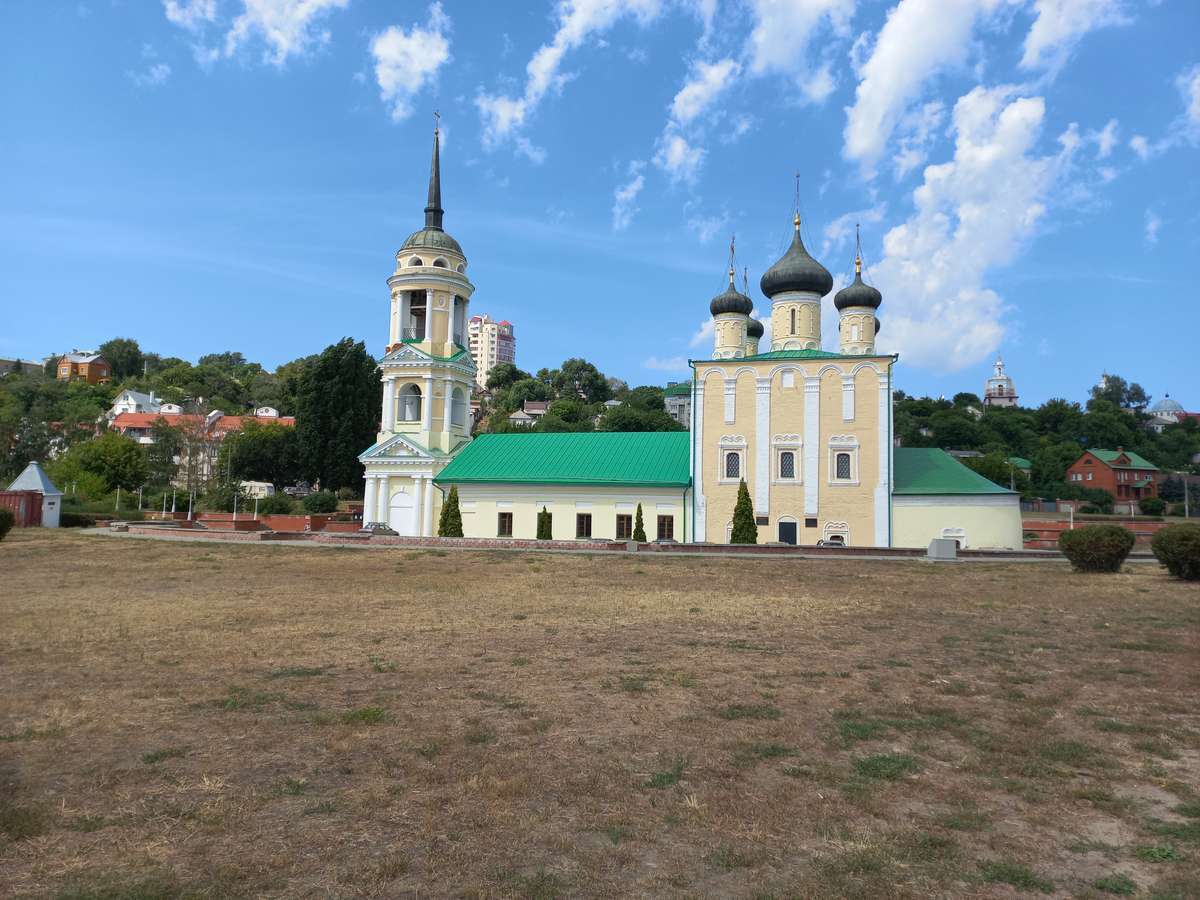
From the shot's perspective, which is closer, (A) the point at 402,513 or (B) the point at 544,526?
(B) the point at 544,526

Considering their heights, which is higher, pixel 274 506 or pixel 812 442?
pixel 812 442

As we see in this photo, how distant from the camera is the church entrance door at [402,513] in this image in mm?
38094

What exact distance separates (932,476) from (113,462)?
175 ft

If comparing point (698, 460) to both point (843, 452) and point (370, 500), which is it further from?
point (370, 500)

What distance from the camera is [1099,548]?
2128 cm

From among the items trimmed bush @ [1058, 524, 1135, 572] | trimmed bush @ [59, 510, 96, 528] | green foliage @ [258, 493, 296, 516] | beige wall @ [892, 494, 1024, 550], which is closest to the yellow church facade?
beige wall @ [892, 494, 1024, 550]

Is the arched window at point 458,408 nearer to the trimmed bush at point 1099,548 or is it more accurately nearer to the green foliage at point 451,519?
the green foliage at point 451,519

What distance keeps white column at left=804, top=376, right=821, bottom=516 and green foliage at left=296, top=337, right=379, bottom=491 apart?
35.4 metres

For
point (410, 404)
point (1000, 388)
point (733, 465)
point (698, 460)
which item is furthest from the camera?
point (1000, 388)

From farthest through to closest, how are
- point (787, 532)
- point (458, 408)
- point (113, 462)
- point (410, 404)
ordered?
1. point (113, 462)
2. point (458, 408)
3. point (410, 404)
4. point (787, 532)

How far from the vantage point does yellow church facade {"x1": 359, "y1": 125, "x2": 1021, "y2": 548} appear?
106 feet

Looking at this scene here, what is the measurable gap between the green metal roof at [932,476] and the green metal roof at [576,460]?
899 centimetres

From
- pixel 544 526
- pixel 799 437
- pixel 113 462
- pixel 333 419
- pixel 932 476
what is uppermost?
pixel 333 419

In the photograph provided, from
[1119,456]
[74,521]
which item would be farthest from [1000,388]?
[74,521]
